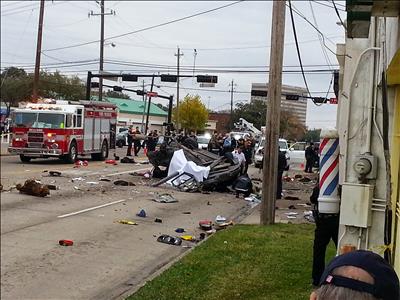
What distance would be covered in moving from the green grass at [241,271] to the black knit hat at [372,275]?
452 centimetres

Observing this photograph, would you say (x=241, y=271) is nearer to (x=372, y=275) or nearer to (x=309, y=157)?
(x=372, y=275)

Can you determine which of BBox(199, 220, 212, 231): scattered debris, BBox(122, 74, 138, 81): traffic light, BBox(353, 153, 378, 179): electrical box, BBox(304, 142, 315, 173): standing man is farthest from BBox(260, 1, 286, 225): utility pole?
BBox(122, 74, 138, 81): traffic light

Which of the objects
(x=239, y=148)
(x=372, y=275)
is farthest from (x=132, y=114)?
(x=372, y=275)

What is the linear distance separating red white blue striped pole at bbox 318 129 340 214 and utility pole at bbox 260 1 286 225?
179 inches

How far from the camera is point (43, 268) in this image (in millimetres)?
7512

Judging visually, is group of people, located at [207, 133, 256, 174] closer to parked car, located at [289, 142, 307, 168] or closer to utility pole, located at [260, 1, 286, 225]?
parked car, located at [289, 142, 307, 168]

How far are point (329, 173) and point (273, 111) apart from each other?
4772mm

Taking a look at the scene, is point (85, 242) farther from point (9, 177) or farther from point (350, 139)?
point (9, 177)

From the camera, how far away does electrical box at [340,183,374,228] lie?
221 inches

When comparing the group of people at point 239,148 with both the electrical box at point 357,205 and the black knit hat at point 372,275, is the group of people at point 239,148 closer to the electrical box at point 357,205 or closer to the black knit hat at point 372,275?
the electrical box at point 357,205

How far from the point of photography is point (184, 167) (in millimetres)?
18953

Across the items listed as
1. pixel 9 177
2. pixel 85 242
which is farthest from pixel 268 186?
pixel 9 177

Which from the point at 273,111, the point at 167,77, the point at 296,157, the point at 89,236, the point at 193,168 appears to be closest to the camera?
the point at 89,236

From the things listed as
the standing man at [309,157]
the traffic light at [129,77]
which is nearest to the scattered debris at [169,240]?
the standing man at [309,157]
